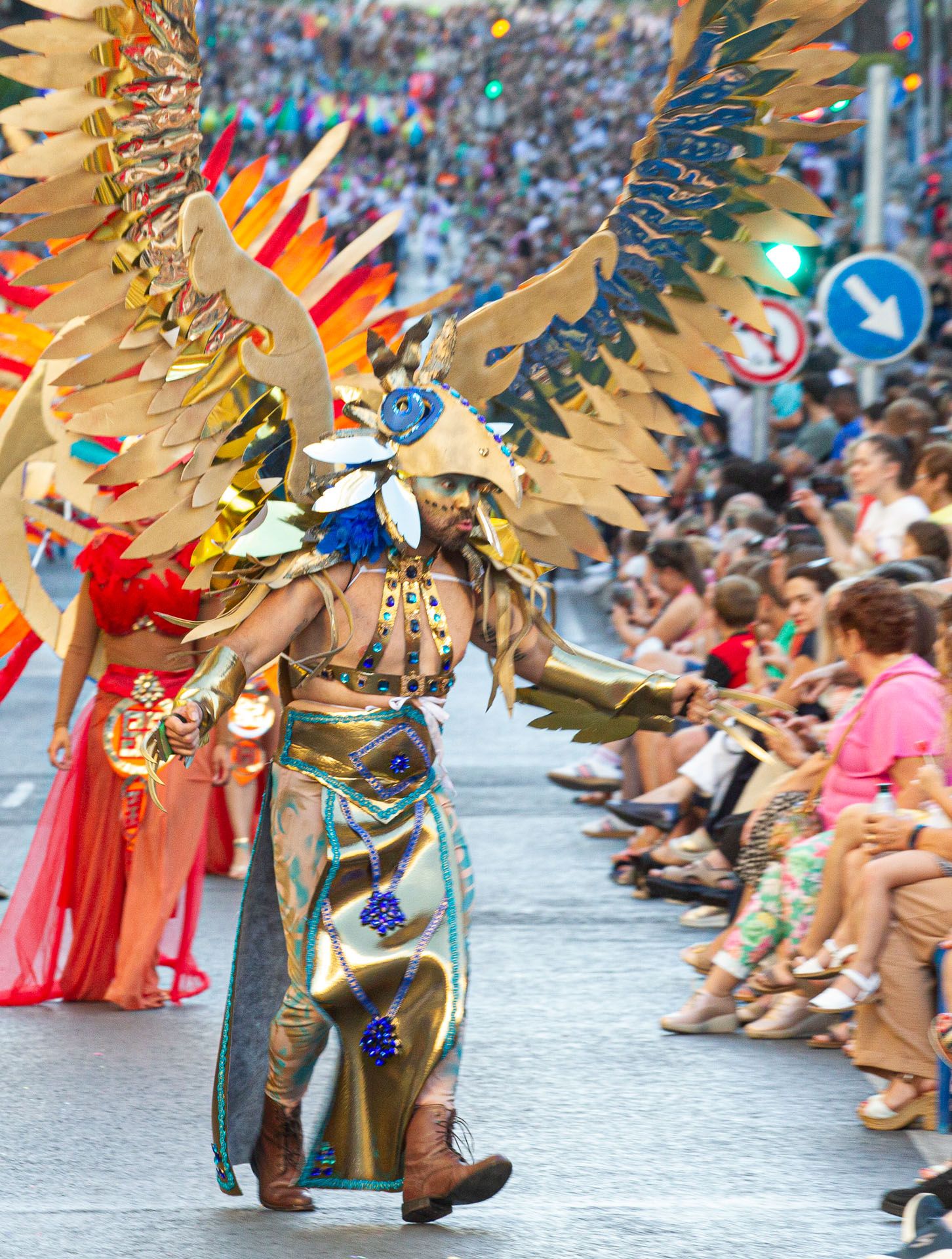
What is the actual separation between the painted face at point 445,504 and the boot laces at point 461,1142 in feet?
4.33


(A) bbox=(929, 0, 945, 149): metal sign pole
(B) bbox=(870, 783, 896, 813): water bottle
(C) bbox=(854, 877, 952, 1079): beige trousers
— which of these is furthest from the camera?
(A) bbox=(929, 0, 945, 149): metal sign pole

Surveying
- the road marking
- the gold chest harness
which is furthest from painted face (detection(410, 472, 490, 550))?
the road marking

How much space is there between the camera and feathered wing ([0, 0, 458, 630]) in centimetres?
414

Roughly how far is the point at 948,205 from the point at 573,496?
648 inches

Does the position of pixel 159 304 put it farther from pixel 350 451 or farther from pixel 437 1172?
pixel 437 1172

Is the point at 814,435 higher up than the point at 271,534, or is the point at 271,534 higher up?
the point at 271,534

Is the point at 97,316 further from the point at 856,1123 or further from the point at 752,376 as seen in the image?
the point at 752,376

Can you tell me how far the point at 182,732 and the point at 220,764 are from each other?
2.71 meters

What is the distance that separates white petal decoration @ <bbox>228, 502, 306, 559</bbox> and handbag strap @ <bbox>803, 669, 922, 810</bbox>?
2.08 meters

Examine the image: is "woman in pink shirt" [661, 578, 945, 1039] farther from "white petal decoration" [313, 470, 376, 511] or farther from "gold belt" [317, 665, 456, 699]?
"white petal decoration" [313, 470, 376, 511]

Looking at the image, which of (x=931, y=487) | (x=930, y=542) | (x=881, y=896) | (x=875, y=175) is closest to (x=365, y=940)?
(x=881, y=896)

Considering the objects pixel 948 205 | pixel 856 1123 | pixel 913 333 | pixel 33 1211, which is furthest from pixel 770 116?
pixel 948 205

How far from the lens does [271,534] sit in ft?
15.0

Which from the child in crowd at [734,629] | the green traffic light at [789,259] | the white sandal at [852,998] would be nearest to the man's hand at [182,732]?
the white sandal at [852,998]
